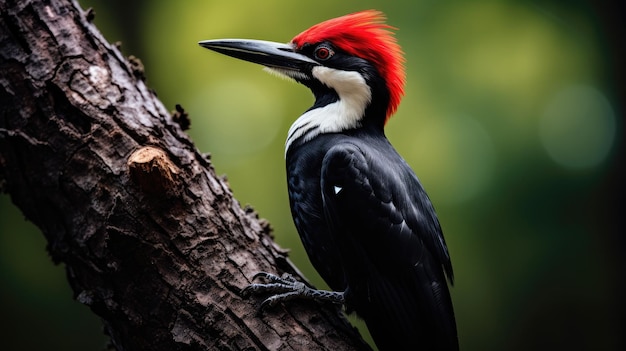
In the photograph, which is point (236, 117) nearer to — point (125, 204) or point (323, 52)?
point (323, 52)

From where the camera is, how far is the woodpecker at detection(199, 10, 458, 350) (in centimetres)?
232

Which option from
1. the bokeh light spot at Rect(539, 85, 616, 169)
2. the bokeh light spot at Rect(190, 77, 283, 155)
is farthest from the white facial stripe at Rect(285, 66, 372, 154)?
the bokeh light spot at Rect(539, 85, 616, 169)

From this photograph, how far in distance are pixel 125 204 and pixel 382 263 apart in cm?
104

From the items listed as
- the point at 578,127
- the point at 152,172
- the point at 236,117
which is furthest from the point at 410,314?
the point at 578,127

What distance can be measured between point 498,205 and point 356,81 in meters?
2.65

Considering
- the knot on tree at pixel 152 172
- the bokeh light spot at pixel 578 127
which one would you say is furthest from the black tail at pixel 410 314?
the bokeh light spot at pixel 578 127

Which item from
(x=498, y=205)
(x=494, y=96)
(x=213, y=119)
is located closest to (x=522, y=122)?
(x=494, y=96)

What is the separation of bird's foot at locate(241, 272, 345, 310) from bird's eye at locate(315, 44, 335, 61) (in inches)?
41.8

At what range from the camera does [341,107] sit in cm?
269

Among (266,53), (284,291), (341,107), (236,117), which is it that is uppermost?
(236,117)

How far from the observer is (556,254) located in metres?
4.85

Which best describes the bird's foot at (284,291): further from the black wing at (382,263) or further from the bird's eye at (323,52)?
the bird's eye at (323,52)

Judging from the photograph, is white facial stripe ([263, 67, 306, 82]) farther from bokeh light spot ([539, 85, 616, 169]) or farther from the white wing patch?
bokeh light spot ([539, 85, 616, 169])

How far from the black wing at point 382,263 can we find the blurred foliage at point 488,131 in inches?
92.6
